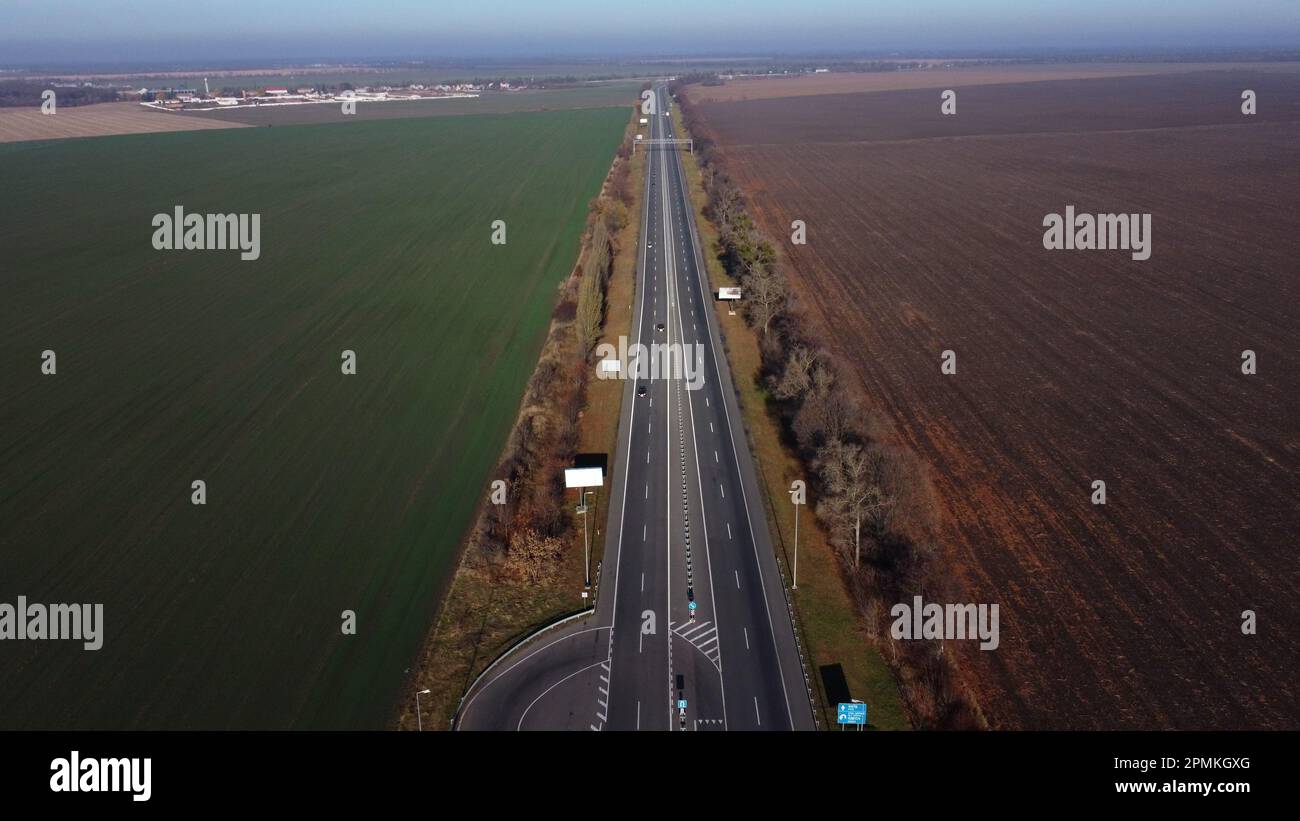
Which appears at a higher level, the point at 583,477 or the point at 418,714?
the point at 583,477

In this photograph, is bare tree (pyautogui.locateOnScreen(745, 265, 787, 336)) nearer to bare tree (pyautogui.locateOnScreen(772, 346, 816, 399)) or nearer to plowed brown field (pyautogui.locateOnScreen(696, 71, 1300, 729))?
plowed brown field (pyautogui.locateOnScreen(696, 71, 1300, 729))

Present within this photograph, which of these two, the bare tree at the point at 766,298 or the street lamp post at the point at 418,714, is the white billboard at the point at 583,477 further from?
the bare tree at the point at 766,298

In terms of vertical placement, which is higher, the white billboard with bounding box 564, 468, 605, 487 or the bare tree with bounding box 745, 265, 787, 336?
the bare tree with bounding box 745, 265, 787, 336

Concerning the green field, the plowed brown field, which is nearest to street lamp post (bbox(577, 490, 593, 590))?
the green field

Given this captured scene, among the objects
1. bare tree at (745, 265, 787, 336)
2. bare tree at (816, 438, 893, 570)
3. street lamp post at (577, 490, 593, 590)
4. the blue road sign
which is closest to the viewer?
the blue road sign

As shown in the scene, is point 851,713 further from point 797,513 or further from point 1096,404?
point 1096,404

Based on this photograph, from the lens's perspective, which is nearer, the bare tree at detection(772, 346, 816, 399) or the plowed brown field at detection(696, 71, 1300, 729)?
the plowed brown field at detection(696, 71, 1300, 729)

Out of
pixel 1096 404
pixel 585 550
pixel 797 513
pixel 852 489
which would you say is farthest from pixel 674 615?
pixel 1096 404
